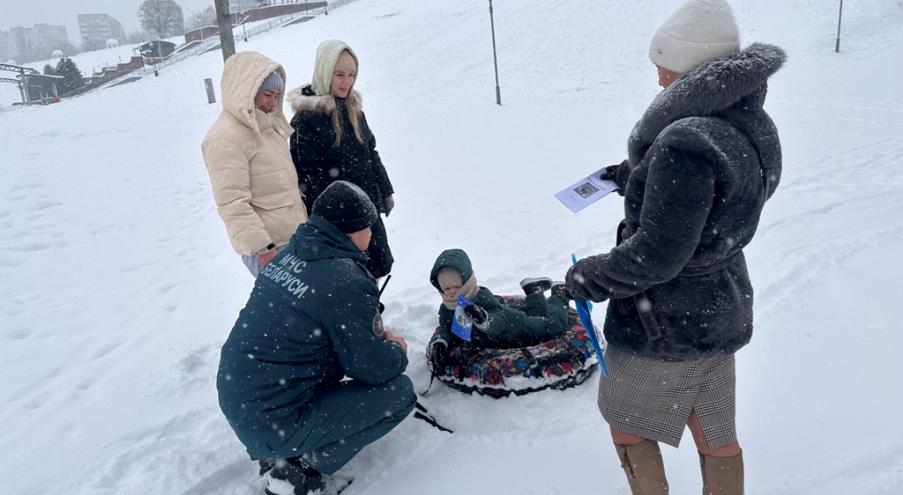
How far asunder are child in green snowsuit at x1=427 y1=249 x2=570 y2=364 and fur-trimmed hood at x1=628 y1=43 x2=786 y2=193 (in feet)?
6.49

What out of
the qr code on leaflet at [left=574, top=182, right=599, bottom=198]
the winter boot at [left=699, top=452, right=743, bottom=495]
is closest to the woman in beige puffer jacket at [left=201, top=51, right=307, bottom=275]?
the qr code on leaflet at [left=574, top=182, right=599, bottom=198]

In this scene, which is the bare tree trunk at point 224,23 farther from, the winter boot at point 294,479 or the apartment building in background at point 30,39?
the apartment building in background at point 30,39

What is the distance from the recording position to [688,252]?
1.59 m

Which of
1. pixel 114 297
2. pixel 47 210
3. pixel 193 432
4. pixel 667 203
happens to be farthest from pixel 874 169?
pixel 47 210

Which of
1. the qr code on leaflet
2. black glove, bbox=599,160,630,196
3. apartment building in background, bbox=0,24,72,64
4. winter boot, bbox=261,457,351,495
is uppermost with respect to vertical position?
apartment building in background, bbox=0,24,72,64

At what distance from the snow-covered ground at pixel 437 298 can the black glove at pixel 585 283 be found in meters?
1.24

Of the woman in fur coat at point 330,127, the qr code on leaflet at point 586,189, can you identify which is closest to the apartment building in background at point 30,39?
the woman in fur coat at point 330,127

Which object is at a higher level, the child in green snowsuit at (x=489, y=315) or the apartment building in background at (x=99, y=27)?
the apartment building in background at (x=99, y=27)

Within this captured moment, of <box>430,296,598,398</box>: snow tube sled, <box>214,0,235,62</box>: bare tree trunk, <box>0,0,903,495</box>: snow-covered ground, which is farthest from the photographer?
<box>214,0,235,62</box>: bare tree trunk

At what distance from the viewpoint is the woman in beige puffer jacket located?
9.30ft

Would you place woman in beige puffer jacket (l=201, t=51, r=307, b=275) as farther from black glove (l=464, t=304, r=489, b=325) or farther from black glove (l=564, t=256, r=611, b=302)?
black glove (l=564, t=256, r=611, b=302)

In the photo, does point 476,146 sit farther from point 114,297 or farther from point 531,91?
point 114,297

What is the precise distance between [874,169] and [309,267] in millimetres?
7360

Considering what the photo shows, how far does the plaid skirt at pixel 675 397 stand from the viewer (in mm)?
1859
